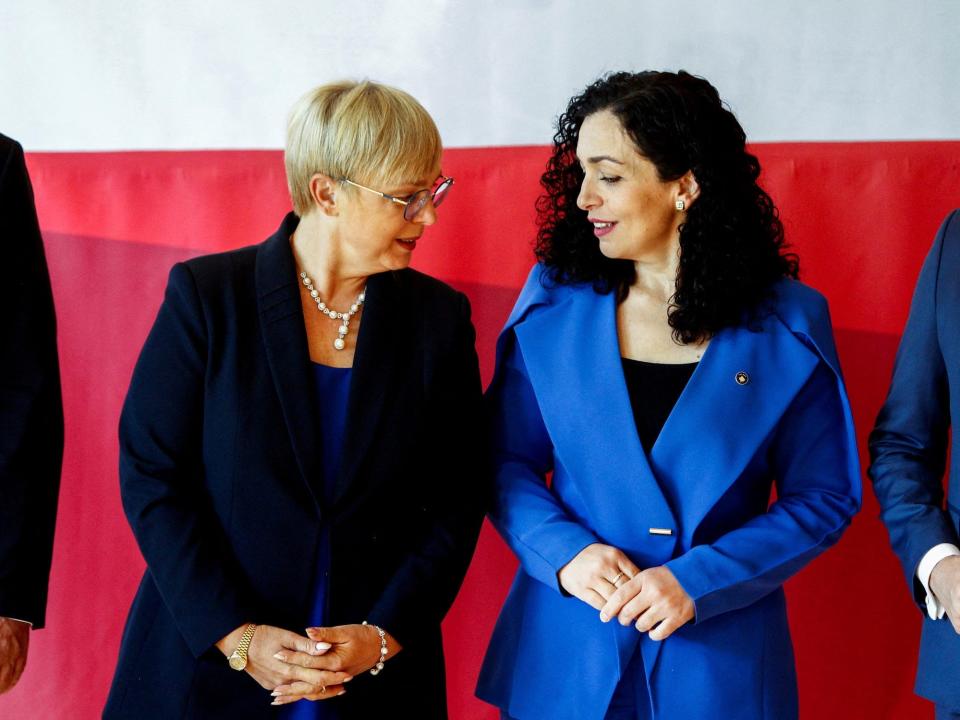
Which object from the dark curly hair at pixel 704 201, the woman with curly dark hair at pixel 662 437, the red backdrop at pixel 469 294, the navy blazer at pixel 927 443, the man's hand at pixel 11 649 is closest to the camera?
the man's hand at pixel 11 649

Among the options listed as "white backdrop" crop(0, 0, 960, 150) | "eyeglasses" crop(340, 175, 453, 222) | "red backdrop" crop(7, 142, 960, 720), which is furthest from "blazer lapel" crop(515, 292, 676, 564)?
"white backdrop" crop(0, 0, 960, 150)

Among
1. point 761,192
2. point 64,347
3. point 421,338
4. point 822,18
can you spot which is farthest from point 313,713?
point 822,18

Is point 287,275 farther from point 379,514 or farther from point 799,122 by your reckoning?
point 799,122

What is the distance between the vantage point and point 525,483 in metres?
2.18

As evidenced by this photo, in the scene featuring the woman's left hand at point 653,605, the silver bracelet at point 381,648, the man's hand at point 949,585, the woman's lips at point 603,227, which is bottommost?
the silver bracelet at point 381,648

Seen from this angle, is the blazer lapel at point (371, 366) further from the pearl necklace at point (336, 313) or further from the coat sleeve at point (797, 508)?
the coat sleeve at point (797, 508)

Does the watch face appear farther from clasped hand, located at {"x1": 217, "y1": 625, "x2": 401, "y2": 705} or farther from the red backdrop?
the red backdrop

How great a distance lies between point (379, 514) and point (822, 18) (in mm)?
2009

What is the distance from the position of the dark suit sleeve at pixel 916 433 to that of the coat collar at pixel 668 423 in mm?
171

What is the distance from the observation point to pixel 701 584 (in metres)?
1.95

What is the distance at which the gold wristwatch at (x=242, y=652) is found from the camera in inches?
74.0

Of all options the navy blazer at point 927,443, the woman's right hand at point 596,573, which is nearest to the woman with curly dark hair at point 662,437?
the woman's right hand at point 596,573

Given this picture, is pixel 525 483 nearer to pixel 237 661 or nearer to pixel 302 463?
pixel 302 463

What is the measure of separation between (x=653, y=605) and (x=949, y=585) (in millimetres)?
480
